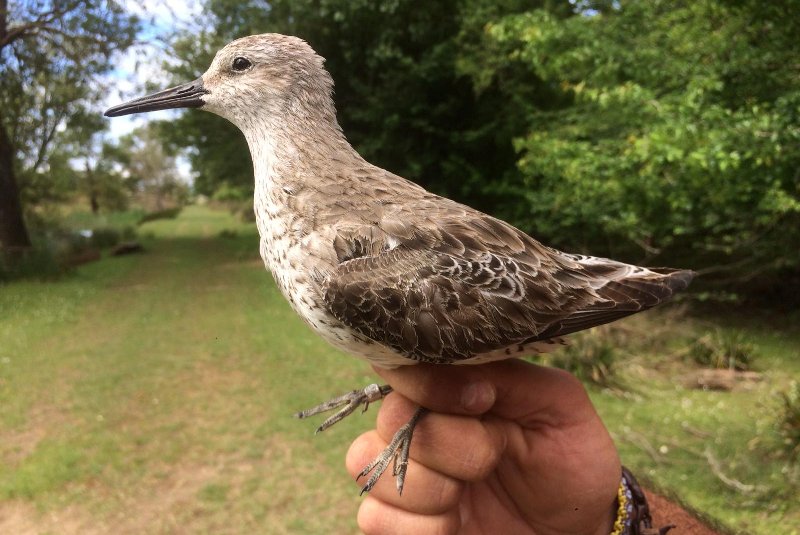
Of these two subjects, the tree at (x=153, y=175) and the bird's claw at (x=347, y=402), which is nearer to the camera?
the bird's claw at (x=347, y=402)

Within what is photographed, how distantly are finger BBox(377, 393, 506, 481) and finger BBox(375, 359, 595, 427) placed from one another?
6 cm

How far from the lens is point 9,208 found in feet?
23.4

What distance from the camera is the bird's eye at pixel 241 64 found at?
2600 millimetres

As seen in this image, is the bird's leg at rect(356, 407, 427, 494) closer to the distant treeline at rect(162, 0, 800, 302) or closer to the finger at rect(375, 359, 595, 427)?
the finger at rect(375, 359, 595, 427)

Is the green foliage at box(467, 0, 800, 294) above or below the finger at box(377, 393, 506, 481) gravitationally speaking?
above

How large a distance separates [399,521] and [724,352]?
7.99 meters

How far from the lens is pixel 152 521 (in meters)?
5.22

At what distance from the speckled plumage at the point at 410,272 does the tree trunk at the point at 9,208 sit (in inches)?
235

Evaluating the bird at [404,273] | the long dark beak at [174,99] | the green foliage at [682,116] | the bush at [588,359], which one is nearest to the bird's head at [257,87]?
the long dark beak at [174,99]

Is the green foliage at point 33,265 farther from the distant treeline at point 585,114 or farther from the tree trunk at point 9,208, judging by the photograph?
the distant treeline at point 585,114

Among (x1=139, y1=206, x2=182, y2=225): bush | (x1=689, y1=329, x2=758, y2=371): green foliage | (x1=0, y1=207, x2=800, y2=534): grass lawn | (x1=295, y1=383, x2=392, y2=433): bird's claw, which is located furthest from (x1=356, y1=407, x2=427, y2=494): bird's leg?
(x1=139, y1=206, x2=182, y2=225): bush

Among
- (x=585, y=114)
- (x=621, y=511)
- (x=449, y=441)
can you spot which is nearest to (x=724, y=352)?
(x=585, y=114)

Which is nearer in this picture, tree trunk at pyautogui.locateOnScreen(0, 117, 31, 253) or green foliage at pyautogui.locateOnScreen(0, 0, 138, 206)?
green foliage at pyautogui.locateOnScreen(0, 0, 138, 206)

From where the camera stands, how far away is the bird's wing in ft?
6.59
